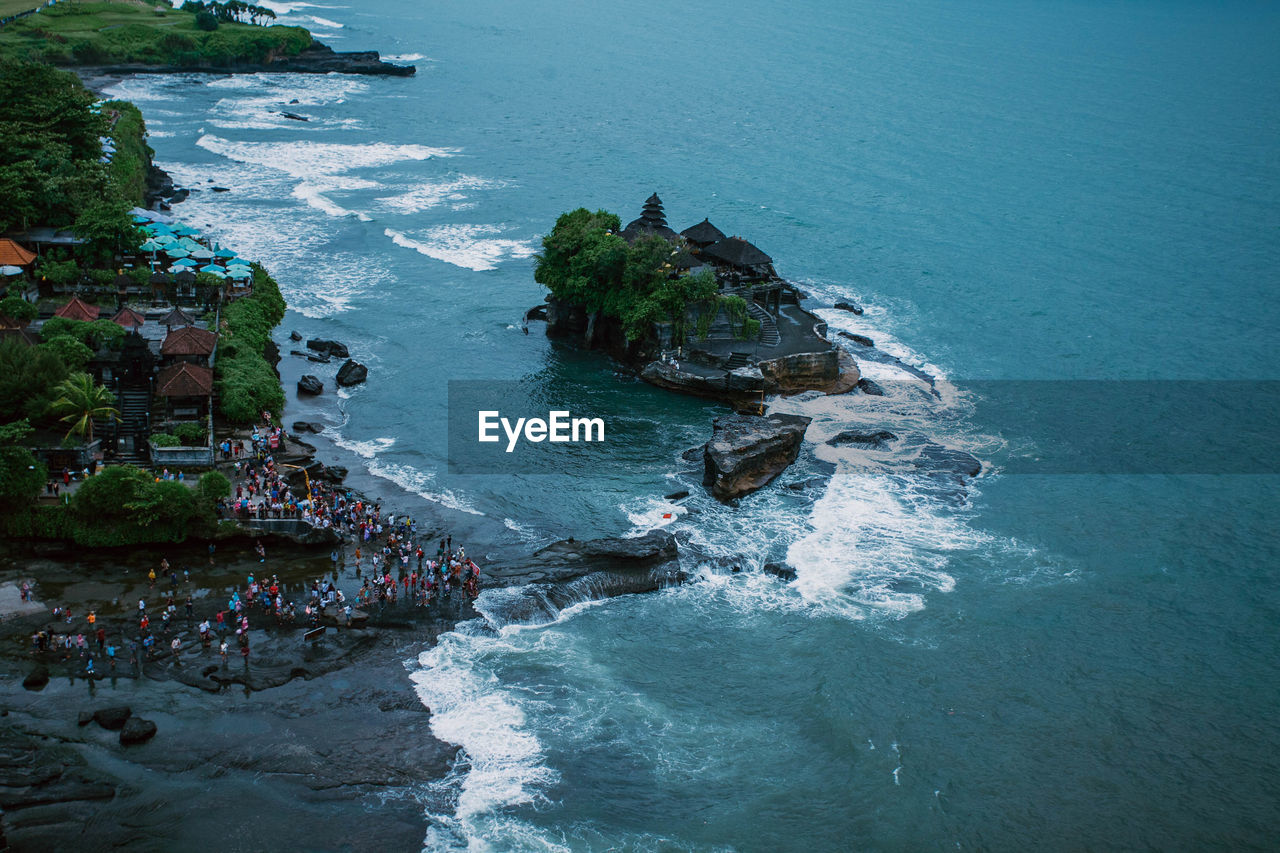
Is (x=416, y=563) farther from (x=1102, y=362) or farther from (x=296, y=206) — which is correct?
(x=296, y=206)

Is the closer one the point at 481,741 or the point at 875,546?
the point at 481,741

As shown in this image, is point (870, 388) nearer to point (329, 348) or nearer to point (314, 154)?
point (329, 348)

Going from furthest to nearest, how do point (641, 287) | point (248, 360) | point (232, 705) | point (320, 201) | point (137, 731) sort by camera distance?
1. point (320, 201)
2. point (641, 287)
3. point (248, 360)
4. point (232, 705)
5. point (137, 731)

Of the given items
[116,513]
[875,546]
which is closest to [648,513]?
[875,546]

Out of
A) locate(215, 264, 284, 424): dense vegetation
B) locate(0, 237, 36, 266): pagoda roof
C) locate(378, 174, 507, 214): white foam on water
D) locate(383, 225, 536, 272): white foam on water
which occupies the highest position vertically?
locate(378, 174, 507, 214): white foam on water

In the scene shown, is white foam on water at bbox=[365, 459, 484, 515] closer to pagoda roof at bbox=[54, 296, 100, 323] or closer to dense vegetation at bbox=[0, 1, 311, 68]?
pagoda roof at bbox=[54, 296, 100, 323]

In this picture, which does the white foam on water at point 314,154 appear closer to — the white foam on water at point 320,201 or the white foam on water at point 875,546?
the white foam on water at point 320,201

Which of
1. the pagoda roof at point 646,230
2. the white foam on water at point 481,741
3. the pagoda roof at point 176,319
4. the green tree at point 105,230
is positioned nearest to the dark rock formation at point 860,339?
the pagoda roof at point 646,230

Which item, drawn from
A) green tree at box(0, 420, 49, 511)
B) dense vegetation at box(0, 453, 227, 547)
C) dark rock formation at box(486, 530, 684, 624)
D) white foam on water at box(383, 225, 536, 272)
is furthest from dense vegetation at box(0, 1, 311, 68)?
dark rock formation at box(486, 530, 684, 624)
